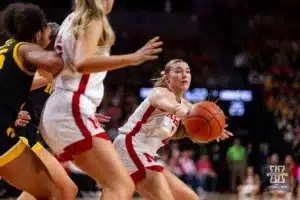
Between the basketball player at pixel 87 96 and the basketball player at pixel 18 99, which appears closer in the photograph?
the basketball player at pixel 87 96

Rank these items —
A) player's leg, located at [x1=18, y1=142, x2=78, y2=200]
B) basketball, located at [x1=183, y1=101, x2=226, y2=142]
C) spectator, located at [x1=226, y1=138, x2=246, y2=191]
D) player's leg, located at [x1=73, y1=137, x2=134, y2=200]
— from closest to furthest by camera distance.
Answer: player's leg, located at [x1=73, y1=137, x2=134, y2=200], player's leg, located at [x1=18, y1=142, x2=78, y2=200], basketball, located at [x1=183, y1=101, x2=226, y2=142], spectator, located at [x1=226, y1=138, x2=246, y2=191]

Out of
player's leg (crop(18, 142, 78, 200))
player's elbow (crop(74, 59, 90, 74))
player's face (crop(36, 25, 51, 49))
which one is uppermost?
player's face (crop(36, 25, 51, 49))

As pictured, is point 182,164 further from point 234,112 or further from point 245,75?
point 245,75

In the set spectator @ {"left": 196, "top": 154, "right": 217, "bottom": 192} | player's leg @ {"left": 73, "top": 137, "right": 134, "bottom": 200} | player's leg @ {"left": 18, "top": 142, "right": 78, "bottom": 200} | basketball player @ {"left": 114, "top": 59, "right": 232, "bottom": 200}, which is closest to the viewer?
player's leg @ {"left": 73, "top": 137, "right": 134, "bottom": 200}

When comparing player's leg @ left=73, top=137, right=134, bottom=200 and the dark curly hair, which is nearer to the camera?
player's leg @ left=73, top=137, right=134, bottom=200

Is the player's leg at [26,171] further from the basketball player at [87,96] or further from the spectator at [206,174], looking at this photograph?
the spectator at [206,174]

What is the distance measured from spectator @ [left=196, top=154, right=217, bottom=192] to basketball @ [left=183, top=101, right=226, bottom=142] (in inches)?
493

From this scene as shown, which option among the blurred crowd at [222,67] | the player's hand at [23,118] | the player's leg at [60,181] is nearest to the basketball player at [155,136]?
the player's leg at [60,181]

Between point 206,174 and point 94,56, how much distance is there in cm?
1426

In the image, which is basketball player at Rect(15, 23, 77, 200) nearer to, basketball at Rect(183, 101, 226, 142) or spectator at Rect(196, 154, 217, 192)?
basketball at Rect(183, 101, 226, 142)

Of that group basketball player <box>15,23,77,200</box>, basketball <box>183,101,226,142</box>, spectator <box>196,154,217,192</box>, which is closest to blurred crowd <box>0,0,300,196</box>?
spectator <box>196,154,217,192</box>

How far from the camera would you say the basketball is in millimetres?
6062

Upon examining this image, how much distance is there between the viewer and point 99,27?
4.96 metres

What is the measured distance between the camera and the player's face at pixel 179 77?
6.64 meters
